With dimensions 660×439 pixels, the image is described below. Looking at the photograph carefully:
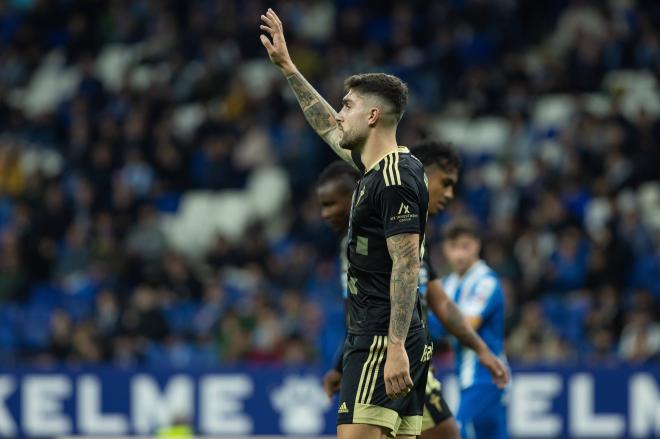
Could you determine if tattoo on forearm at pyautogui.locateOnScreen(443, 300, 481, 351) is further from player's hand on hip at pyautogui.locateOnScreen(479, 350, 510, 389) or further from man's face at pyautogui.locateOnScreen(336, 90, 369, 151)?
man's face at pyautogui.locateOnScreen(336, 90, 369, 151)

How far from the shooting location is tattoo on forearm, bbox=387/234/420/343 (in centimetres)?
565

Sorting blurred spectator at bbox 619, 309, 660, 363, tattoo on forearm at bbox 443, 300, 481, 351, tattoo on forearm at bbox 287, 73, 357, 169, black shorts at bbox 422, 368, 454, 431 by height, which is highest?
tattoo on forearm at bbox 287, 73, 357, 169

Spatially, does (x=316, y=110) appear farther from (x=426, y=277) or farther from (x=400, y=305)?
(x=400, y=305)

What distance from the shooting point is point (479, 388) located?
814cm

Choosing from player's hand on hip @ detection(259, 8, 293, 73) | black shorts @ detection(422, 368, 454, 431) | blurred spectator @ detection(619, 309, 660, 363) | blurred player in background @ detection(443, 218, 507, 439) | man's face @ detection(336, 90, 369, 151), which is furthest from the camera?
blurred spectator @ detection(619, 309, 660, 363)

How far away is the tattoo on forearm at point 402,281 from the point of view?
18.5 ft

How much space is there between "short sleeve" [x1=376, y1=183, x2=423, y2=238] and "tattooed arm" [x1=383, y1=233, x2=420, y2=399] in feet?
0.10

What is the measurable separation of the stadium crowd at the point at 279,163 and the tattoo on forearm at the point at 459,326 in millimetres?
6969

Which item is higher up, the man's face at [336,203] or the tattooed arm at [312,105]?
the tattooed arm at [312,105]

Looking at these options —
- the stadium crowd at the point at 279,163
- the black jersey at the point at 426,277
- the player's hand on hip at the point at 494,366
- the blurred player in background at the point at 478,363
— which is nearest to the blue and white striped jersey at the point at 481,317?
the blurred player in background at the point at 478,363

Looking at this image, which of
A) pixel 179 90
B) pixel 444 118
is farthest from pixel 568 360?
pixel 179 90

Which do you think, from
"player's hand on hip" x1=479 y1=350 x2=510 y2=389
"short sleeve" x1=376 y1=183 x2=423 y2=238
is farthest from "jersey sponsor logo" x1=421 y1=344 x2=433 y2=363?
"player's hand on hip" x1=479 y1=350 x2=510 y2=389

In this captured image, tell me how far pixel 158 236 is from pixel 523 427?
5730 millimetres

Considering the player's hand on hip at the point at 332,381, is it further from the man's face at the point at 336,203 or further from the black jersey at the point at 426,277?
the man's face at the point at 336,203
